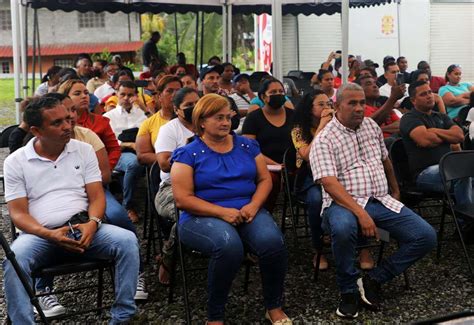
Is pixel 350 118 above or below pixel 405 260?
above

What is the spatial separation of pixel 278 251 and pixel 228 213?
0.35 metres

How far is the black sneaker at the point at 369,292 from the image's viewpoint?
3.54 m

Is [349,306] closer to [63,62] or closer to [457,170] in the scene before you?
[457,170]

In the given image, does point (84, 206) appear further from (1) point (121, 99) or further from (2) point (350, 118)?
(1) point (121, 99)

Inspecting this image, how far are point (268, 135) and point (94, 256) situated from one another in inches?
82.7

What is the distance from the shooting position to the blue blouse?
3.38m

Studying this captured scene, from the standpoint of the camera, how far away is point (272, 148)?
487 centimetres

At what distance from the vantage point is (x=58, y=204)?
3.27m

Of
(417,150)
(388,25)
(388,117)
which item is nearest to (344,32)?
(388,117)

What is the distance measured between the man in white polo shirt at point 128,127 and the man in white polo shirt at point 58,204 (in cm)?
186

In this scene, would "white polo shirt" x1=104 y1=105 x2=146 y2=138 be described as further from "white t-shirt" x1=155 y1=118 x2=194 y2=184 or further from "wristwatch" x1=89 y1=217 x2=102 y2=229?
"wristwatch" x1=89 y1=217 x2=102 y2=229

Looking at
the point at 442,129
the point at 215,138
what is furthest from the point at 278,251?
the point at 442,129

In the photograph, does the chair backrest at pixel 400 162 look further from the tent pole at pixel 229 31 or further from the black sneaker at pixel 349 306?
the tent pole at pixel 229 31

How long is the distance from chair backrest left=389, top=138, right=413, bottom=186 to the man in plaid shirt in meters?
0.69
